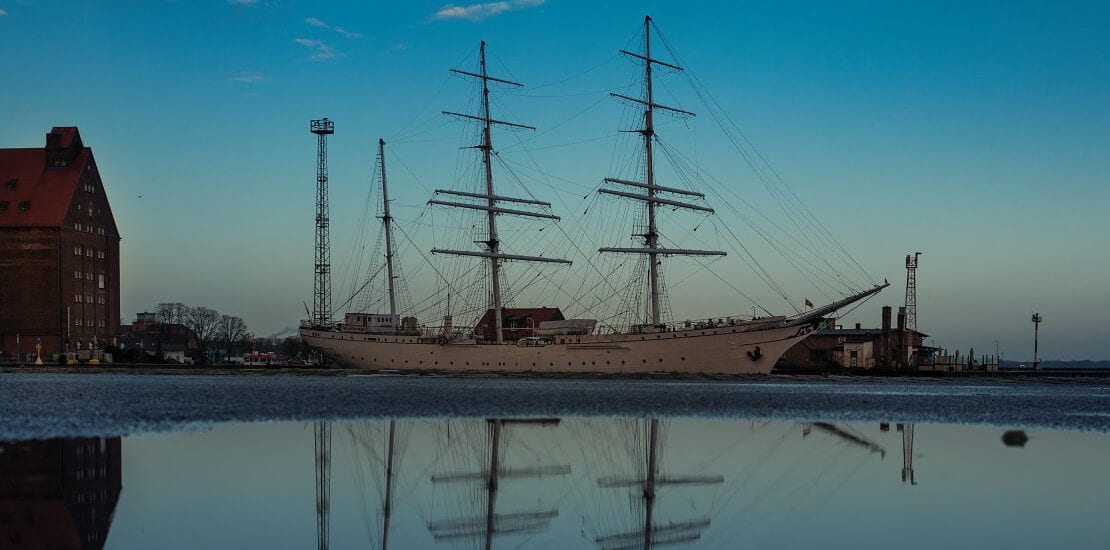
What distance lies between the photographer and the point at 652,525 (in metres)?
15.7

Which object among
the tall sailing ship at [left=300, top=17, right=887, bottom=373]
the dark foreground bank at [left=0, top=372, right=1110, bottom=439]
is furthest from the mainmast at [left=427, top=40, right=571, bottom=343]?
the dark foreground bank at [left=0, top=372, right=1110, bottom=439]

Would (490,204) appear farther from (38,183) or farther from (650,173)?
(38,183)

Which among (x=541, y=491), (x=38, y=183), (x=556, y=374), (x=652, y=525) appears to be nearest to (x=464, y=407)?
(x=541, y=491)

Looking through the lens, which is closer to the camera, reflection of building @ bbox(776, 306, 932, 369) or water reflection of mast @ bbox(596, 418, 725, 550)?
water reflection of mast @ bbox(596, 418, 725, 550)

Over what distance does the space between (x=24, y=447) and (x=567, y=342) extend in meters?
72.0

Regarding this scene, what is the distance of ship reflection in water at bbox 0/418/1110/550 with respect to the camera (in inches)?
550

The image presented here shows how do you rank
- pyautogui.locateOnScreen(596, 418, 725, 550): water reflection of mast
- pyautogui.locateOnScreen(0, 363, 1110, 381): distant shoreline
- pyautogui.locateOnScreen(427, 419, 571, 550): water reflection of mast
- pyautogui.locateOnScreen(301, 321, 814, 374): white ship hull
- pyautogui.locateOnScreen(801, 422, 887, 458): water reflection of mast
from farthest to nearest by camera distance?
pyautogui.locateOnScreen(301, 321, 814, 374): white ship hull, pyautogui.locateOnScreen(0, 363, 1110, 381): distant shoreline, pyautogui.locateOnScreen(801, 422, 887, 458): water reflection of mast, pyautogui.locateOnScreen(427, 419, 571, 550): water reflection of mast, pyautogui.locateOnScreen(596, 418, 725, 550): water reflection of mast

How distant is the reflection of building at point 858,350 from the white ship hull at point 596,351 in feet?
93.3

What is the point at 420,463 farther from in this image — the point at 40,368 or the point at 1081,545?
the point at 40,368

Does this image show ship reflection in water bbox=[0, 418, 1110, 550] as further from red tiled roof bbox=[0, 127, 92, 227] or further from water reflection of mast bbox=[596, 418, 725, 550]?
red tiled roof bbox=[0, 127, 92, 227]

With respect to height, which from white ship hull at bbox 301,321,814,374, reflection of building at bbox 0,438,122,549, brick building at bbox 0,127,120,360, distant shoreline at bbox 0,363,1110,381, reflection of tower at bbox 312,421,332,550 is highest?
brick building at bbox 0,127,120,360

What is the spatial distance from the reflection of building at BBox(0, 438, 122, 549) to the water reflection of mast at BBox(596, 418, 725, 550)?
642 cm

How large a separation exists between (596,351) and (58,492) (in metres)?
75.1

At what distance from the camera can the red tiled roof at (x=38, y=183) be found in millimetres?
118438
